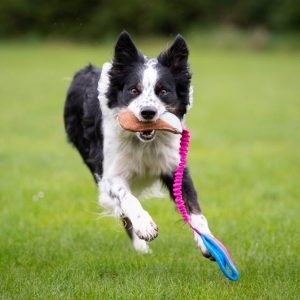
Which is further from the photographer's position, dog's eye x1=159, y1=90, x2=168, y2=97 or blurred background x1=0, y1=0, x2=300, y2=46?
blurred background x1=0, y1=0, x2=300, y2=46

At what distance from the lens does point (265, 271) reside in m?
5.65

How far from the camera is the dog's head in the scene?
5.59 metres

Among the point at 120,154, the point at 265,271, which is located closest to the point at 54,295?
the point at 120,154

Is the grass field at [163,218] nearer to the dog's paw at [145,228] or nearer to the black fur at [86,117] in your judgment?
the dog's paw at [145,228]

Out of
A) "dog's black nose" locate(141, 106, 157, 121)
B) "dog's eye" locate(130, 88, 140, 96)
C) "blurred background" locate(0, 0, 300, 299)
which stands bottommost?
"blurred background" locate(0, 0, 300, 299)

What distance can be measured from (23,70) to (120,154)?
26.6 metres


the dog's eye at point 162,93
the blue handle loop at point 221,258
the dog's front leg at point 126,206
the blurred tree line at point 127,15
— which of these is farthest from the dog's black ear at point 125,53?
the blurred tree line at point 127,15

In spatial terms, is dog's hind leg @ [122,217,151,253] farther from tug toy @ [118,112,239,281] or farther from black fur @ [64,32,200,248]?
tug toy @ [118,112,239,281]

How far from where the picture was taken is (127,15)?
4884 centimetres

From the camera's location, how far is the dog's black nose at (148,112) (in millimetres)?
5273

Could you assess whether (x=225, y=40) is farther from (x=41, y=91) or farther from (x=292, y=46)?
(x=41, y=91)

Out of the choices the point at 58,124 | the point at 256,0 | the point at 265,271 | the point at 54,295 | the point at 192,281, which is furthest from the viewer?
the point at 256,0

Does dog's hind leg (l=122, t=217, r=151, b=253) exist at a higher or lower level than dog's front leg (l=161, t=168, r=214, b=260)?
lower

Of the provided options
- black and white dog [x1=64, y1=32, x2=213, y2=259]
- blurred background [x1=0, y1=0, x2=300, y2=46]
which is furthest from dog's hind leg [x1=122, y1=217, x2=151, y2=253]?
blurred background [x1=0, y1=0, x2=300, y2=46]
